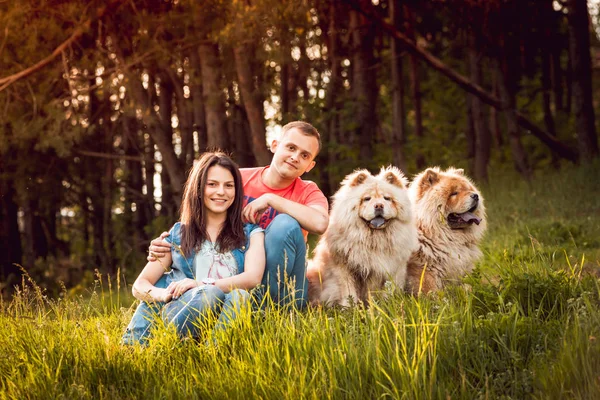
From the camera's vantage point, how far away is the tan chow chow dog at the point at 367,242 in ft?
16.5

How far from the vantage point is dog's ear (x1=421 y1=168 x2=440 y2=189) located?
221 inches

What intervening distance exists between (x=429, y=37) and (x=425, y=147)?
4771 mm

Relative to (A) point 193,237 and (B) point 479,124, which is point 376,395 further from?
(B) point 479,124

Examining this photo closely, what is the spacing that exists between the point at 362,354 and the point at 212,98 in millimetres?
8396

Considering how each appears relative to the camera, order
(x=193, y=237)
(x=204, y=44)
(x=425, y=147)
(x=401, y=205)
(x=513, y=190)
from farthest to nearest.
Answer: (x=425, y=147)
(x=513, y=190)
(x=204, y=44)
(x=401, y=205)
(x=193, y=237)

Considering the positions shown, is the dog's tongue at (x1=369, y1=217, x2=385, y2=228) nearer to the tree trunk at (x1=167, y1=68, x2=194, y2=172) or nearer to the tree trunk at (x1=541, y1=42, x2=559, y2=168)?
the tree trunk at (x1=167, y1=68, x2=194, y2=172)

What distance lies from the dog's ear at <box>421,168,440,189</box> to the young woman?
188cm

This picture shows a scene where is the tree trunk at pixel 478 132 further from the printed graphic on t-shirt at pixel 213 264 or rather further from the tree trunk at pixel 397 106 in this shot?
the printed graphic on t-shirt at pixel 213 264

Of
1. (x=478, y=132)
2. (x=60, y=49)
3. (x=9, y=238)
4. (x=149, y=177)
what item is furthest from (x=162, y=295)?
(x=149, y=177)

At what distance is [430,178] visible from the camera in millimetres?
5633

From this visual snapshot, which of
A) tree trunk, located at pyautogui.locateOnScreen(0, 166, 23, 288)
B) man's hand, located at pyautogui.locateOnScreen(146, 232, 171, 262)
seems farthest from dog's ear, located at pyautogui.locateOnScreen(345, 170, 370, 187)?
tree trunk, located at pyautogui.locateOnScreen(0, 166, 23, 288)

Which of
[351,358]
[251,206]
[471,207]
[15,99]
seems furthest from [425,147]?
[351,358]

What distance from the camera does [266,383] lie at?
294 cm

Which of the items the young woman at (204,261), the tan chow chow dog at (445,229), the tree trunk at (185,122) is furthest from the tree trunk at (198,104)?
the young woman at (204,261)
